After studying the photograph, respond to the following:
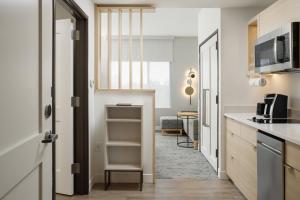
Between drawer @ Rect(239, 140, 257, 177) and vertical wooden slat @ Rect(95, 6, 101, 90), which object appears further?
vertical wooden slat @ Rect(95, 6, 101, 90)

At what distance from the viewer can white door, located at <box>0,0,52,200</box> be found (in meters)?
1.16

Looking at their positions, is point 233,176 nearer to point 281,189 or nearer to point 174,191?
point 174,191

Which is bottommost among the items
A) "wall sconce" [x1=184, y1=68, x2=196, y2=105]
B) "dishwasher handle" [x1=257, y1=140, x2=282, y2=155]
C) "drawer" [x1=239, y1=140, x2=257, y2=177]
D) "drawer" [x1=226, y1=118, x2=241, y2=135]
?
"drawer" [x1=239, y1=140, x2=257, y2=177]

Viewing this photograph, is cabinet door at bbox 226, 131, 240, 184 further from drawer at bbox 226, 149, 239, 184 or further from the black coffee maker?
the black coffee maker

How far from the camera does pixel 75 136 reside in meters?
3.36

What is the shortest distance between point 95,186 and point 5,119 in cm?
273

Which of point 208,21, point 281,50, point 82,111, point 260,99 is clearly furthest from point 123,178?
point 208,21

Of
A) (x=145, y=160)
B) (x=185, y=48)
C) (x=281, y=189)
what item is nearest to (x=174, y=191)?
(x=145, y=160)

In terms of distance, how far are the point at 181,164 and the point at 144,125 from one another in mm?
1290

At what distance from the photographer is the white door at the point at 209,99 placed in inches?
173

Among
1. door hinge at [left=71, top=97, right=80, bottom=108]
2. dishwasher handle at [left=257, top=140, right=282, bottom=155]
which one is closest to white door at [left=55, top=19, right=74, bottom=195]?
door hinge at [left=71, top=97, right=80, bottom=108]

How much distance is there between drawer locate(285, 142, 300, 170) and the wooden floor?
1398 mm

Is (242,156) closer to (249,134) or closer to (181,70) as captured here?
(249,134)

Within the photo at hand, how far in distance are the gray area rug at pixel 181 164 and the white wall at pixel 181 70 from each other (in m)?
2.46
